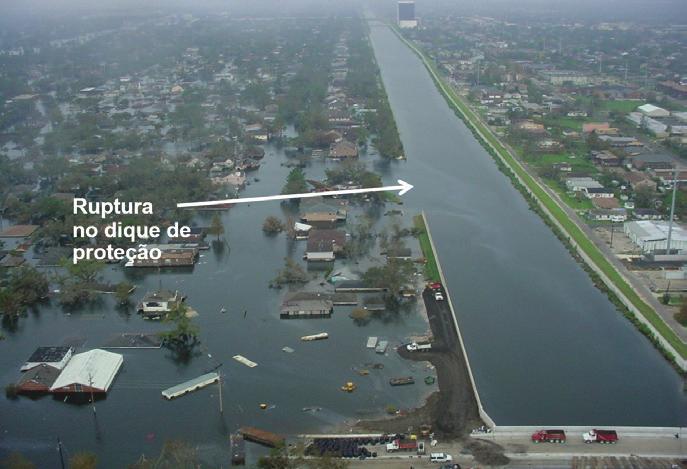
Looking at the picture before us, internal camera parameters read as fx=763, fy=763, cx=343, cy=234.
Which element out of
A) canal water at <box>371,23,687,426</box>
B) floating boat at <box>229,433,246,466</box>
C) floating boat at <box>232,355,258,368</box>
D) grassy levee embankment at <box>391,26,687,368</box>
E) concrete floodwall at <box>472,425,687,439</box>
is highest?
floating boat at <box>229,433,246,466</box>

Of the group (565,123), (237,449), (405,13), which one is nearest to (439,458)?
(237,449)

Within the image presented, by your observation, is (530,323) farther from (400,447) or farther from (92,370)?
(92,370)

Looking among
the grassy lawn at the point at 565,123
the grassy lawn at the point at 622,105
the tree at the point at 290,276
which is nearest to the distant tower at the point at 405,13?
the grassy lawn at the point at 622,105

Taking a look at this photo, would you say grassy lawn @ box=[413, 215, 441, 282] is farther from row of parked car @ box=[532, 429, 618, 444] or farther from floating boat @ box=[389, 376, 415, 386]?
row of parked car @ box=[532, 429, 618, 444]

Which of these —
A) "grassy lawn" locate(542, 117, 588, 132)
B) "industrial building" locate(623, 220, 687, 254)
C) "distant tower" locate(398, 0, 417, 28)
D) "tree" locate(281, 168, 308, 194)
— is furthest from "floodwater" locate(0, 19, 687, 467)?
"distant tower" locate(398, 0, 417, 28)

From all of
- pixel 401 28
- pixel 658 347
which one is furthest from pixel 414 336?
pixel 401 28

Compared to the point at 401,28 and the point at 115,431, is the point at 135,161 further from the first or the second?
the point at 401,28

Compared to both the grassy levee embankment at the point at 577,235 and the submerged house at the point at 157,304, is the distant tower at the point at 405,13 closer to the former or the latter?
the grassy levee embankment at the point at 577,235
